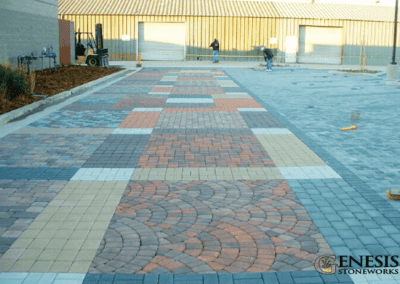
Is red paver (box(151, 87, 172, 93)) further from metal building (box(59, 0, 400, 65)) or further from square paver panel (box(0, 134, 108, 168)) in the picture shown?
metal building (box(59, 0, 400, 65))

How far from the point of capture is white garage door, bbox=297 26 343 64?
45.2 m

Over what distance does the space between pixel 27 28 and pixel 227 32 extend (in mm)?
23462

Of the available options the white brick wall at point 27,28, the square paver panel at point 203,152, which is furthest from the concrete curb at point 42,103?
the square paver panel at point 203,152

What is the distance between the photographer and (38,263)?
14.8ft

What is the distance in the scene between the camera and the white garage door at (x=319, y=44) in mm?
45188

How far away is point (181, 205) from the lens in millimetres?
6059

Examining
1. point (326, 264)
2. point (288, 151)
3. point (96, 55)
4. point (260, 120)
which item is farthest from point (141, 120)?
point (96, 55)

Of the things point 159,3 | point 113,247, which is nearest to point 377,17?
point 159,3

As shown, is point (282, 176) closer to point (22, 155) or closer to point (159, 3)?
point (22, 155)

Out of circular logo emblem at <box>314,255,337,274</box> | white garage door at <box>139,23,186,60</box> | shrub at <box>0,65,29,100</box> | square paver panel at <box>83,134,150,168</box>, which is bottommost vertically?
circular logo emblem at <box>314,255,337,274</box>

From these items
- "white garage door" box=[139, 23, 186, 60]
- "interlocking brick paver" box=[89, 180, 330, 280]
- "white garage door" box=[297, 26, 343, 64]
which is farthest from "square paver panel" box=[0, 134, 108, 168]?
"white garage door" box=[297, 26, 343, 64]

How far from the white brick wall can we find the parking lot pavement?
11207mm

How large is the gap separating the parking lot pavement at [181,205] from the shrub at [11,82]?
319 centimetres

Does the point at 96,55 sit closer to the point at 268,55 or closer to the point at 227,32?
the point at 268,55
